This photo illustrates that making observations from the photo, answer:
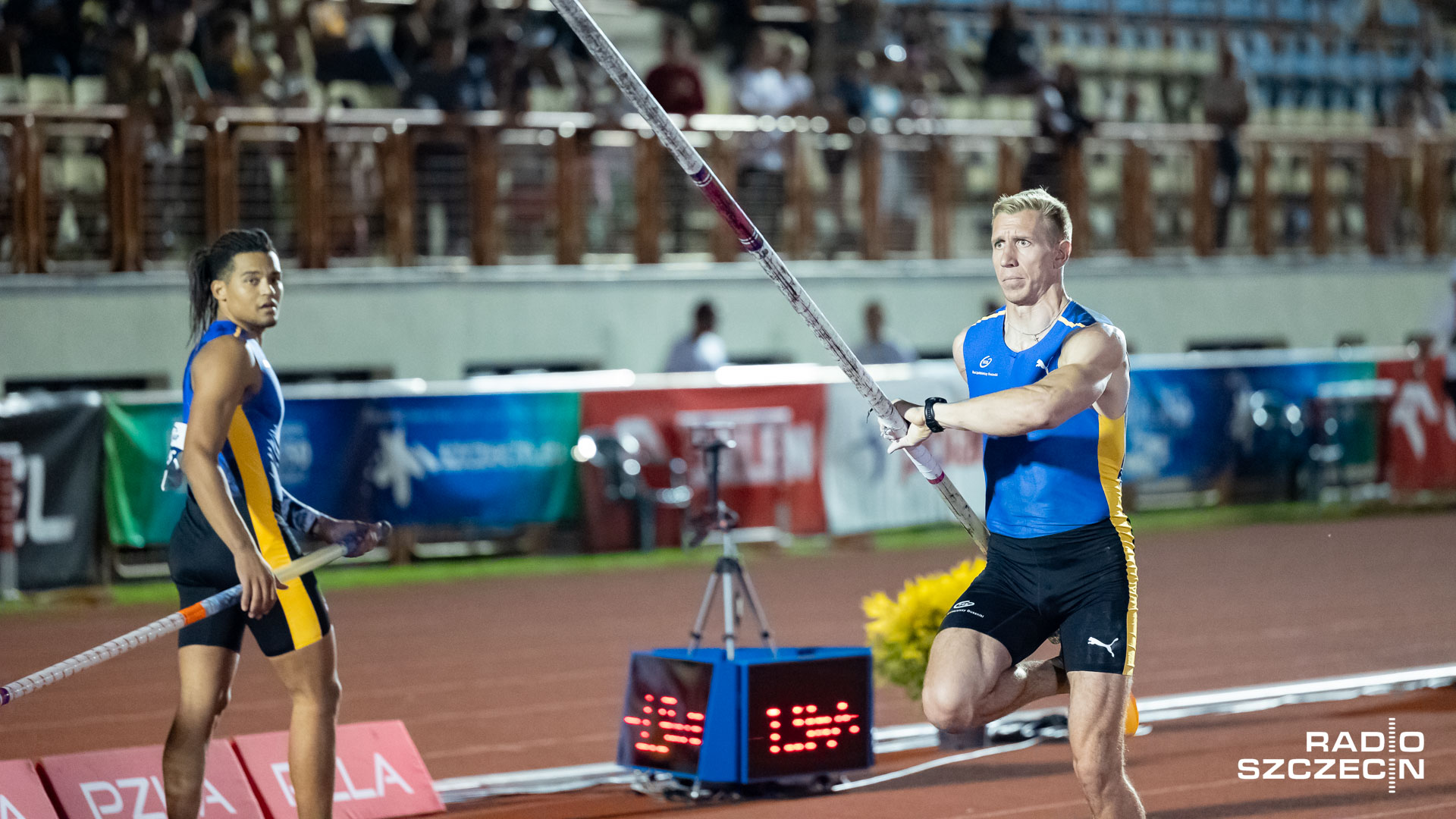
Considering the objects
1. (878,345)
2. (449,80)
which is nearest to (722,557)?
(878,345)

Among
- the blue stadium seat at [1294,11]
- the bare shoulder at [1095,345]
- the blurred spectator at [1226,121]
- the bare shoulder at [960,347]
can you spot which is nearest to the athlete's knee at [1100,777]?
the bare shoulder at [1095,345]

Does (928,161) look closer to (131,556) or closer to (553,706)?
(131,556)

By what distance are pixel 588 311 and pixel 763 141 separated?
2.55 metres

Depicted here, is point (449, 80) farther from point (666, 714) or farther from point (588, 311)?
point (666, 714)

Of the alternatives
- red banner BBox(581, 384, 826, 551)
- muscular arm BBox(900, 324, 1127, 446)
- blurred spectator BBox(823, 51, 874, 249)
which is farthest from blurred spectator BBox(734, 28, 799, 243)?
muscular arm BBox(900, 324, 1127, 446)

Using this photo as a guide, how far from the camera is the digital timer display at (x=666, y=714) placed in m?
6.88

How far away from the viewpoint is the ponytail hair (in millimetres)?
5488

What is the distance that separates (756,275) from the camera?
17844 mm

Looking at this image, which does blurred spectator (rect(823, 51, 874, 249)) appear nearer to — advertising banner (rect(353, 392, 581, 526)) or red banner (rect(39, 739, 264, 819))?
advertising banner (rect(353, 392, 581, 526))

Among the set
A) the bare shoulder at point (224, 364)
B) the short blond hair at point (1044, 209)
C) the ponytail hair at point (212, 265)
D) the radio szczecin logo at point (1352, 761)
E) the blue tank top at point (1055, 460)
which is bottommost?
the radio szczecin logo at point (1352, 761)

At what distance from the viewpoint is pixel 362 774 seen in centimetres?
666

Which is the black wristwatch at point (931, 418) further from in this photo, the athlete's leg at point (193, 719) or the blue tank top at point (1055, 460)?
the athlete's leg at point (193, 719)

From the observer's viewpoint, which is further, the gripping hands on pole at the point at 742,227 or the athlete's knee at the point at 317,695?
the athlete's knee at the point at 317,695

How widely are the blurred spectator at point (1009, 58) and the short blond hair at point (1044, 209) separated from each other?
1563cm
